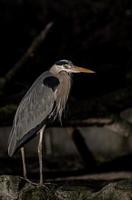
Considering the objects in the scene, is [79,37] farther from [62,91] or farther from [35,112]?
[35,112]

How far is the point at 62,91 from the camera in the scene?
7.16 metres

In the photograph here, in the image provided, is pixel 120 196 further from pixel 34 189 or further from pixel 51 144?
pixel 51 144

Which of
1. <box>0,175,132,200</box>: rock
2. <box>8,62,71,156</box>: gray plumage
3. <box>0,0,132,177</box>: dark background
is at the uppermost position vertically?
<box>0,0,132,177</box>: dark background

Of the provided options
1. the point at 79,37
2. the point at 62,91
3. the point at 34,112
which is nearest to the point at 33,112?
the point at 34,112

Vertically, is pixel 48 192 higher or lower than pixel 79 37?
lower

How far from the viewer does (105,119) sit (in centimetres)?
877

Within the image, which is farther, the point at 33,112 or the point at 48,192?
the point at 33,112

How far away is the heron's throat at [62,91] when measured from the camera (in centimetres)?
708

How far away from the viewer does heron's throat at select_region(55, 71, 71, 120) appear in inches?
279

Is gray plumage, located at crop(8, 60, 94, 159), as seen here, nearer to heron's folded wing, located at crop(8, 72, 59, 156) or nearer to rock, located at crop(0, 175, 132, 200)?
heron's folded wing, located at crop(8, 72, 59, 156)

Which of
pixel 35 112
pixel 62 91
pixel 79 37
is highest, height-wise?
pixel 79 37

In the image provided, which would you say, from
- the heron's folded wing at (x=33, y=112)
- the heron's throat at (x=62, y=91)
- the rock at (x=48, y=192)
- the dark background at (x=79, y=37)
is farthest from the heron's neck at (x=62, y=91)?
the dark background at (x=79, y=37)

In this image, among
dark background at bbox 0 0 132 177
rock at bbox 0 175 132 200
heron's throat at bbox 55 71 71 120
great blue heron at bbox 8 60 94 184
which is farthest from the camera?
dark background at bbox 0 0 132 177

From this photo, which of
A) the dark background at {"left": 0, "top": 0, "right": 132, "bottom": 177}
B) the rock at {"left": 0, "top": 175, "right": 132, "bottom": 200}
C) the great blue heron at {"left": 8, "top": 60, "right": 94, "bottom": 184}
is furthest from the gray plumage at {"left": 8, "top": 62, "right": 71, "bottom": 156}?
the dark background at {"left": 0, "top": 0, "right": 132, "bottom": 177}
